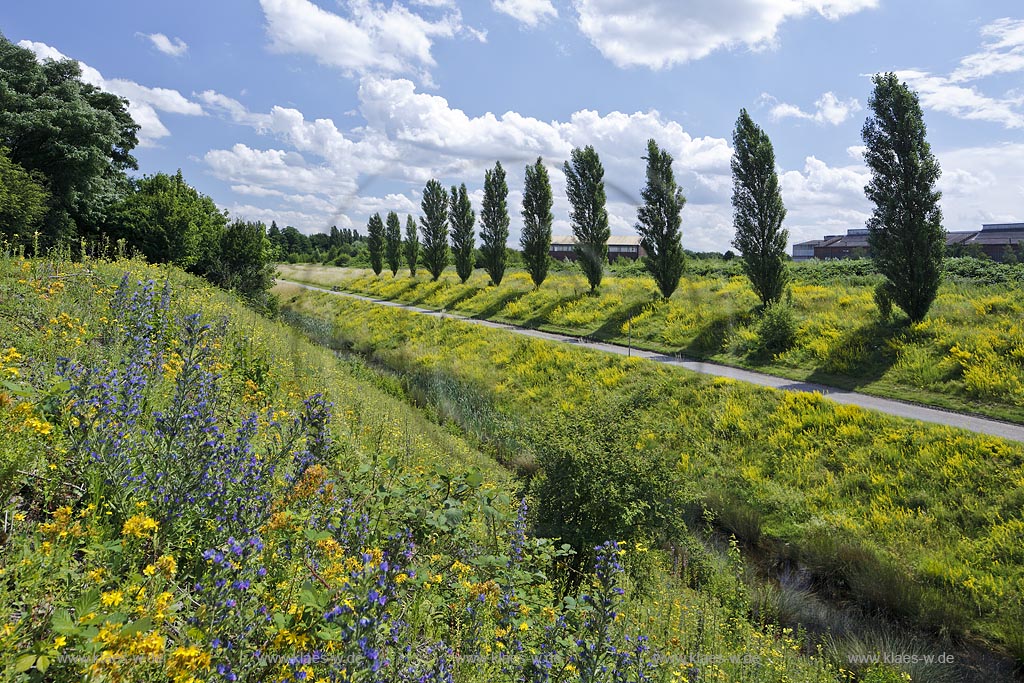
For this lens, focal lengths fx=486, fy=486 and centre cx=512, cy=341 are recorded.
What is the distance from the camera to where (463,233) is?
171 feet

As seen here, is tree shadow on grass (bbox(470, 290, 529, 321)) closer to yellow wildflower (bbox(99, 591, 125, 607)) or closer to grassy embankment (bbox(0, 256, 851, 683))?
grassy embankment (bbox(0, 256, 851, 683))

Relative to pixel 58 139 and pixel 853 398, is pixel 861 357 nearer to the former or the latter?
pixel 853 398

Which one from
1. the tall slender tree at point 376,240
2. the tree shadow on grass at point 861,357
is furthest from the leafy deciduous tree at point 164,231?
the tall slender tree at point 376,240

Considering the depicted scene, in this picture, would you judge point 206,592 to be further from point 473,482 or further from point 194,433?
point 473,482

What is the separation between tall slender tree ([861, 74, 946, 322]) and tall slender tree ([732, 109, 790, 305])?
439cm

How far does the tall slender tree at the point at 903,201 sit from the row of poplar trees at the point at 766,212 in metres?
0.03

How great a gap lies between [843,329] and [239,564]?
22.6 m

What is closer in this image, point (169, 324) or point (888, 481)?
point (169, 324)

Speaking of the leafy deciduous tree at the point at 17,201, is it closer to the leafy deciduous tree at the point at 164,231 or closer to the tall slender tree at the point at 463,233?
the leafy deciduous tree at the point at 164,231

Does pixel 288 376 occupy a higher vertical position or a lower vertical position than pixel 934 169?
lower

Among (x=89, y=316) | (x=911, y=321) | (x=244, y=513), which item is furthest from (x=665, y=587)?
(x=911, y=321)

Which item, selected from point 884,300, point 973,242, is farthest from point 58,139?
point 973,242

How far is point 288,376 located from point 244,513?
8.03m

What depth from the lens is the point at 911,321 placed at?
1839cm
